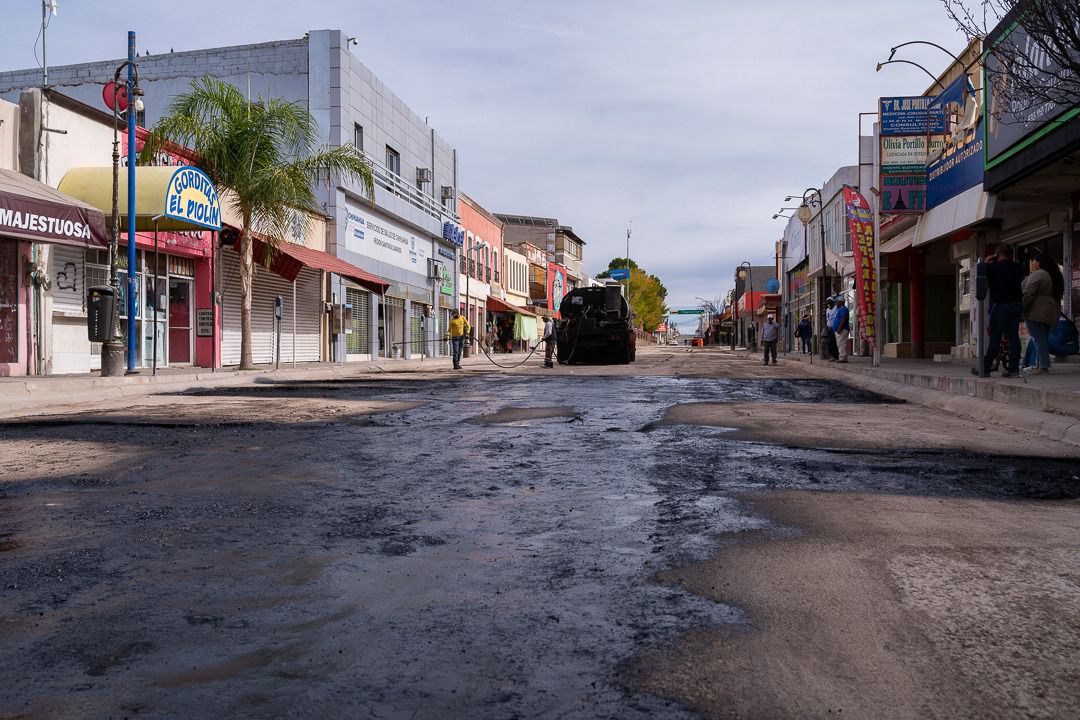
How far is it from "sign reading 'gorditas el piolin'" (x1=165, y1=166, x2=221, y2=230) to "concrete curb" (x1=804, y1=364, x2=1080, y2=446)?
538 inches

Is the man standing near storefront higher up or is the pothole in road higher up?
the man standing near storefront

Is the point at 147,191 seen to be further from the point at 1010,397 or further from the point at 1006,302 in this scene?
the point at 1010,397

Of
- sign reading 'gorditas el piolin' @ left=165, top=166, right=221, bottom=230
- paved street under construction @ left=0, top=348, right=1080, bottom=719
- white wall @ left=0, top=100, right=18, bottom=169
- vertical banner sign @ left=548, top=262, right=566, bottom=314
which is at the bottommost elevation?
paved street under construction @ left=0, top=348, right=1080, bottom=719

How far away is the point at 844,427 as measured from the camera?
8750 mm

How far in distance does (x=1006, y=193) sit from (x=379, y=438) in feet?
49.7

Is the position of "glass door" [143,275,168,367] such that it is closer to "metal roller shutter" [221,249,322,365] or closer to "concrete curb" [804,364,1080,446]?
"metal roller shutter" [221,249,322,365]

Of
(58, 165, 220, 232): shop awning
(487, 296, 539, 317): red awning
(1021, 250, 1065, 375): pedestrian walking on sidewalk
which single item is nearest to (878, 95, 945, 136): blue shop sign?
(1021, 250, 1065, 375): pedestrian walking on sidewalk

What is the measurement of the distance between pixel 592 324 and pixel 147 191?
14.9 metres

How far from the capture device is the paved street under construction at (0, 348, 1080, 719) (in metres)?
2.28

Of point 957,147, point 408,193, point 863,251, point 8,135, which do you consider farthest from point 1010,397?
point 408,193

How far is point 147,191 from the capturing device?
57.7 ft

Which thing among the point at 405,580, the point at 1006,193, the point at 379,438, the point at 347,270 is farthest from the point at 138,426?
the point at 347,270

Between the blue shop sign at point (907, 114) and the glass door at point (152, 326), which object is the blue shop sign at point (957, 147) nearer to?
the blue shop sign at point (907, 114)

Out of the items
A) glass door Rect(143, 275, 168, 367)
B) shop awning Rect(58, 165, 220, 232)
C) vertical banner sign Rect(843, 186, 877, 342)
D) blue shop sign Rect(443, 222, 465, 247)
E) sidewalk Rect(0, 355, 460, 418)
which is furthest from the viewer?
blue shop sign Rect(443, 222, 465, 247)
